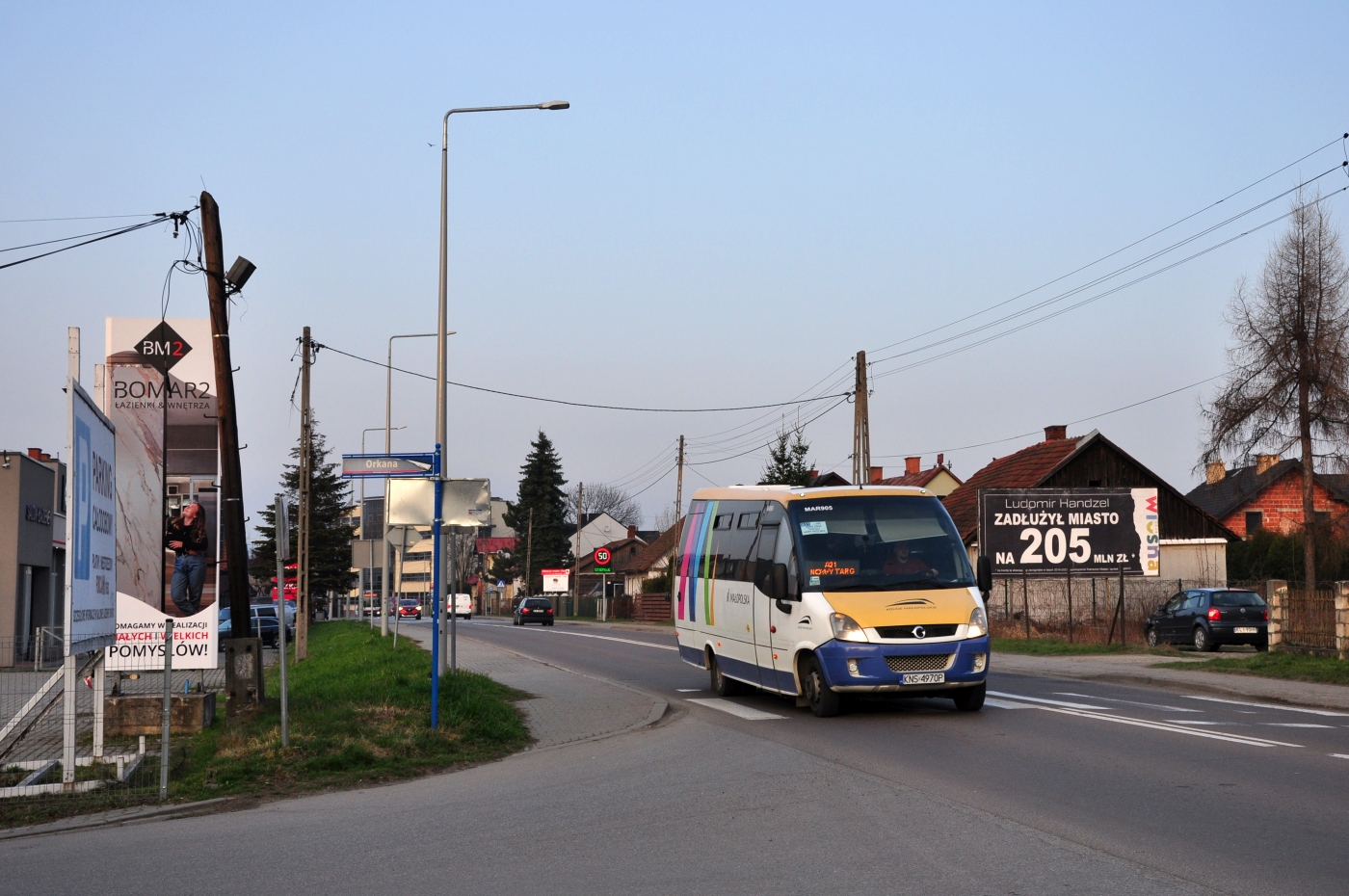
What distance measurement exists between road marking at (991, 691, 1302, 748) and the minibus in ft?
3.86

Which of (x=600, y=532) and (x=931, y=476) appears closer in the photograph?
(x=931, y=476)

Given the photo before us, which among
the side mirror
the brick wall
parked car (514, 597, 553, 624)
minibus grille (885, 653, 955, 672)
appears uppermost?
the brick wall

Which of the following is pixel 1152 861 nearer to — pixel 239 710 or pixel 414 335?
pixel 239 710

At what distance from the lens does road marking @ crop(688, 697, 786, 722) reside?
1509cm

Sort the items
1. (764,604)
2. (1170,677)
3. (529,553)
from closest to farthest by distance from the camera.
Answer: (764,604)
(1170,677)
(529,553)

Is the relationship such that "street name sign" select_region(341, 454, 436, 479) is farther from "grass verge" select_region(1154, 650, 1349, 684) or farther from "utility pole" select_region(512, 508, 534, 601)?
"utility pole" select_region(512, 508, 534, 601)

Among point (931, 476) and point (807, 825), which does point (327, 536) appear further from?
point (807, 825)

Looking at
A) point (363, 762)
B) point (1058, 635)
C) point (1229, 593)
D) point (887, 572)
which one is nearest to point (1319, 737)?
point (887, 572)

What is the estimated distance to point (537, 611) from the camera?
65.2 metres

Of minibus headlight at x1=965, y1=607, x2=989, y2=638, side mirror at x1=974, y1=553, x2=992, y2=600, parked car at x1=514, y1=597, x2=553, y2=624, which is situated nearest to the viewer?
minibus headlight at x1=965, y1=607, x2=989, y2=638

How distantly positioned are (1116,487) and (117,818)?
136 ft

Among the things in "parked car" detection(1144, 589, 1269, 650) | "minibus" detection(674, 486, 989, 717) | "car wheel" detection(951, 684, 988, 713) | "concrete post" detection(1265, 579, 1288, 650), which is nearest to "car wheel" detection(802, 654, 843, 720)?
"minibus" detection(674, 486, 989, 717)

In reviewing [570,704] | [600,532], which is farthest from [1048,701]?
[600,532]

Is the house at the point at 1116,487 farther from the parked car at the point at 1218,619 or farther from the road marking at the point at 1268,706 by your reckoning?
the road marking at the point at 1268,706
